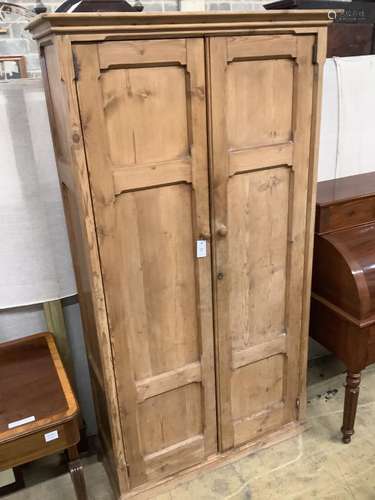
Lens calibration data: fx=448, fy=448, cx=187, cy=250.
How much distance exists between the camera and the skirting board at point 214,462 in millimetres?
1828

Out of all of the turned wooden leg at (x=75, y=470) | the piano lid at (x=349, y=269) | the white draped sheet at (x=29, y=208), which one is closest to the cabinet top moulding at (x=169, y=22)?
the white draped sheet at (x=29, y=208)

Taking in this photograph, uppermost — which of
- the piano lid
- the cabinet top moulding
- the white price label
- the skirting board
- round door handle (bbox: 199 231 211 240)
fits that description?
the cabinet top moulding

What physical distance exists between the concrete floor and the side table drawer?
0.52 m

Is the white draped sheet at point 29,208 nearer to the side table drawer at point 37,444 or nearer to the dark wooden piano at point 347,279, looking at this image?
the side table drawer at point 37,444

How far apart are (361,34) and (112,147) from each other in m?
1.53

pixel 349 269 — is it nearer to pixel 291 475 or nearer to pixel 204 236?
pixel 204 236

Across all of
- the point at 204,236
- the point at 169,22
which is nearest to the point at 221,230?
the point at 204,236

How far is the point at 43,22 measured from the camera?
122 centimetres

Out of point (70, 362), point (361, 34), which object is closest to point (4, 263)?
point (70, 362)

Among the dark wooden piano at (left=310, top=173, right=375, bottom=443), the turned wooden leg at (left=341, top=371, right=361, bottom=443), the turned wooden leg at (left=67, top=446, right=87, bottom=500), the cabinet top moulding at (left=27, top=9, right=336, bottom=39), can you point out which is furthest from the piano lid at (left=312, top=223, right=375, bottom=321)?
the turned wooden leg at (left=67, top=446, right=87, bottom=500)

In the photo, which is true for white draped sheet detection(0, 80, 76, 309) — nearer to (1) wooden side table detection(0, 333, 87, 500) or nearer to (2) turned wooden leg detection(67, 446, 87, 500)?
(1) wooden side table detection(0, 333, 87, 500)

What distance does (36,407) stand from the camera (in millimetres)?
1541

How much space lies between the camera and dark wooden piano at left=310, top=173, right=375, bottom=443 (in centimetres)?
177

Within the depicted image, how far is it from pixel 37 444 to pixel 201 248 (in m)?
0.85
